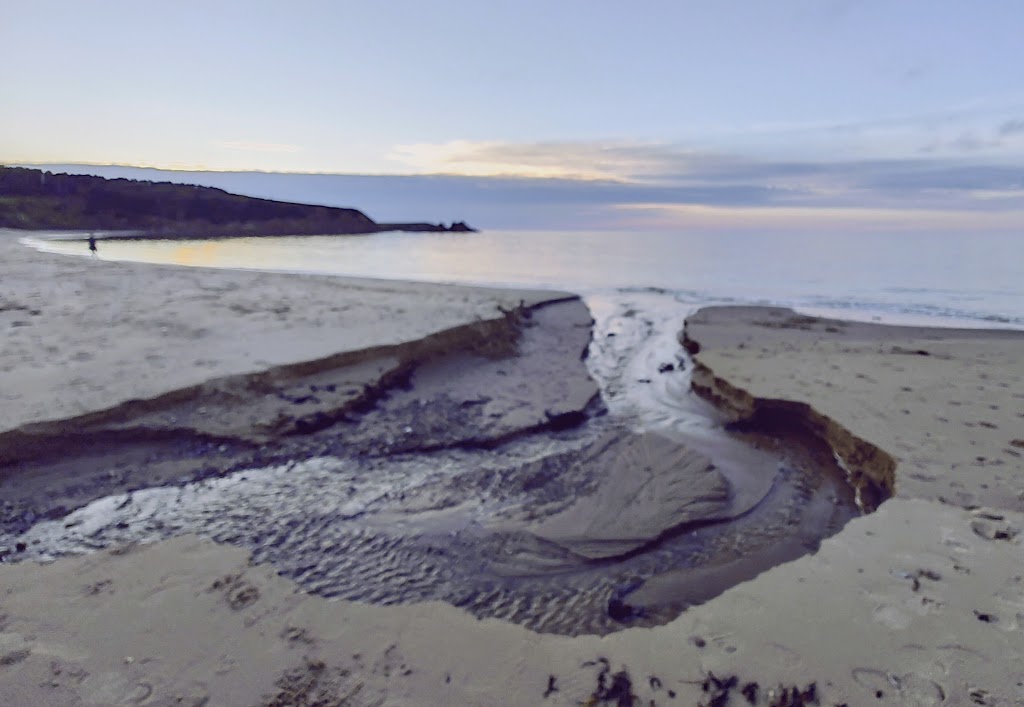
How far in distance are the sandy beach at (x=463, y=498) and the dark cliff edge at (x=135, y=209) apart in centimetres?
2782

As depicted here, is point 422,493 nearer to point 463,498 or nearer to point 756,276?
point 463,498

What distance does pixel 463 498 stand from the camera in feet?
13.1

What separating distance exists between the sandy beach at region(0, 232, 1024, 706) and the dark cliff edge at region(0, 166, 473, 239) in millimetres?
27816

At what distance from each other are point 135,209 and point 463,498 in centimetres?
3816

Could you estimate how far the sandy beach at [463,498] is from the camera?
86.2 inches

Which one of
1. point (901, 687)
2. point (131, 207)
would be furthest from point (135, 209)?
point (901, 687)

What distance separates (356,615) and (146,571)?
1.05 m

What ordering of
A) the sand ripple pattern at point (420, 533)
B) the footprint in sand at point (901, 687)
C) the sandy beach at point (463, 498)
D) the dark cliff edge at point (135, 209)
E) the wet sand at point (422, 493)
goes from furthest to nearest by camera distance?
the dark cliff edge at point (135, 209) → the wet sand at point (422, 493) → the sand ripple pattern at point (420, 533) → the sandy beach at point (463, 498) → the footprint in sand at point (901, 687)

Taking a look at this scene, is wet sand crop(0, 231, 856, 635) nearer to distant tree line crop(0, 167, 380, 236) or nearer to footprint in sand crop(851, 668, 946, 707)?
footprint in sand crop(851, 668, 946, 707)

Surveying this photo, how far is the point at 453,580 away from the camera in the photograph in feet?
10.2

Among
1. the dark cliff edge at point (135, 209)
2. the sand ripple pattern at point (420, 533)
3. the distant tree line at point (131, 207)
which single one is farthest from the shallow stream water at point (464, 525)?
the distant tree line at point (131, 207)

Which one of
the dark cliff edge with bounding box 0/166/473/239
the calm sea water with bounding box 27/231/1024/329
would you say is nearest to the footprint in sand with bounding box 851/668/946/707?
the calm sea water with bounding box 27/231/1024/329

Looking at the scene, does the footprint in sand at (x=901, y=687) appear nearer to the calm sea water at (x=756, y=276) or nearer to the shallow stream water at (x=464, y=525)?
the shallow stream water at (x=464, y=525)

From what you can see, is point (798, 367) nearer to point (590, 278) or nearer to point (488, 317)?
point (488, 317)
